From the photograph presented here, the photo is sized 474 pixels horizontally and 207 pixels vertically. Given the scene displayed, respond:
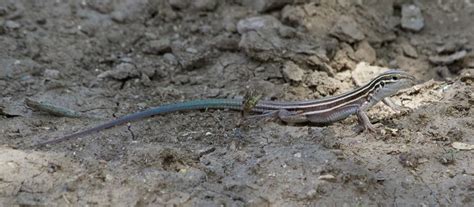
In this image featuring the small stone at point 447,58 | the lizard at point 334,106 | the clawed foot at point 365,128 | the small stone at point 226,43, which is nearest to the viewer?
the clawed foot at point 365,128

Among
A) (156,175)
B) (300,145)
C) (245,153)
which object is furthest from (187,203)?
(300,145)

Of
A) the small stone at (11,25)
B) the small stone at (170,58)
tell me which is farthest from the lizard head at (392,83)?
the small stone at (11,25)

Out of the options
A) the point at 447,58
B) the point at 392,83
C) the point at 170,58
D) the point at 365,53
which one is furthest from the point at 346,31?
the point at 170,58

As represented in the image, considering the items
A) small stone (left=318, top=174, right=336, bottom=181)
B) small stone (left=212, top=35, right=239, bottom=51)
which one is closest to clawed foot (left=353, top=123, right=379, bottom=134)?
small stone (left=318, top=174, right=336, bottom=181)

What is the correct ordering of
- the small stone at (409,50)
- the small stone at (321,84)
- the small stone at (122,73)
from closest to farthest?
the small stone at (321,84) → the small stone at (122,73) → the small stone at (409,50)

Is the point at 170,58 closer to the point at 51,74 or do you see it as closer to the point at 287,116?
the point at 51,74

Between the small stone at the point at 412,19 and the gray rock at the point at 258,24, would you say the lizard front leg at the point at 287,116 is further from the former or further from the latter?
the small stone at the point at 412,19

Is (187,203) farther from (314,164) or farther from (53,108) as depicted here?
(53,108)
